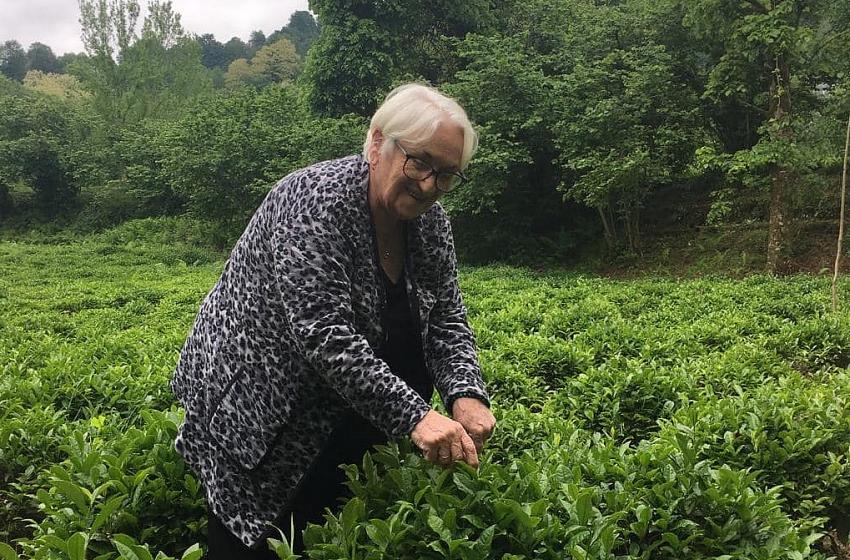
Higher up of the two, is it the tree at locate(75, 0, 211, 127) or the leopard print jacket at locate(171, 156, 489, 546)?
the tree at locate(75, 0, 211, 127)

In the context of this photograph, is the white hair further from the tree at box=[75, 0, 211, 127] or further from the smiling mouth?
the tree at box=[75, 0, 211, 127]

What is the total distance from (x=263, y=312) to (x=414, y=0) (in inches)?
716

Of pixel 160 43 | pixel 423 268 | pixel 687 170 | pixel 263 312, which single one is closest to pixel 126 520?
pixel 263 312

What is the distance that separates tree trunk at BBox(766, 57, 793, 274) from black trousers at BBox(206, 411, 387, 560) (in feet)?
34.1

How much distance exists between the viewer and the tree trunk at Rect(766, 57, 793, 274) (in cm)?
1065

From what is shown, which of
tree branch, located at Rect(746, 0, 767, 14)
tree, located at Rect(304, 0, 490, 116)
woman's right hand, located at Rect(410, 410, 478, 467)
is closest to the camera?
woman's right hand, located at Rect(410, 410, 478, 467)

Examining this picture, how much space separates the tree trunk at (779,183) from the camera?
10.6 metres

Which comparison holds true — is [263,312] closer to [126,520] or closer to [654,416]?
[126,520]

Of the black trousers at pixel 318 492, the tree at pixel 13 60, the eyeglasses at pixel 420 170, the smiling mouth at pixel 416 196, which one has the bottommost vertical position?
the black trousers at pixel 318 492

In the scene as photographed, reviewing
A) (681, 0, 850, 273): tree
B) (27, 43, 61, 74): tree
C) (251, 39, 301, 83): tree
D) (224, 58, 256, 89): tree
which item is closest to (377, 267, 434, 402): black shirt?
(681, 0, 850, 273): tree

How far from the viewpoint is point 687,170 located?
41.9 feet

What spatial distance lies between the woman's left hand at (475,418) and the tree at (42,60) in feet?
261

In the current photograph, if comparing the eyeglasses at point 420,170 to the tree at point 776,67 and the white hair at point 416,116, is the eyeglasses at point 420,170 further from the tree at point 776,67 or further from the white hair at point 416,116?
the tree at point 776,67

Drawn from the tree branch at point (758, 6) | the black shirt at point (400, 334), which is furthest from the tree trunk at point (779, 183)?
the black shirt at point (400, 334)
